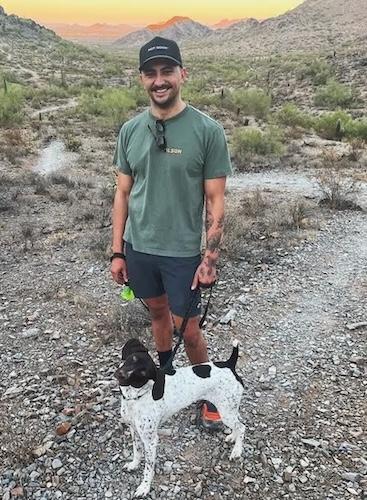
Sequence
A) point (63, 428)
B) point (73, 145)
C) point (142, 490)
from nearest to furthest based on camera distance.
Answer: point (142, 490)
point (63, 428)
point (73, 145)

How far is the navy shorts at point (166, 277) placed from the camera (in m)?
3.18

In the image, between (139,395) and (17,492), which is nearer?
(139,395)

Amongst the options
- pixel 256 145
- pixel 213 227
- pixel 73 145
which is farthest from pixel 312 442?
pixel 73 145

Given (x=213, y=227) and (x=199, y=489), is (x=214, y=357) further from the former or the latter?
(x=213, y=227)

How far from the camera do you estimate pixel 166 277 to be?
127 inches

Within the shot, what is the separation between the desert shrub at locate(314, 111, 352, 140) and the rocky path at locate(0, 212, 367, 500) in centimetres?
1278

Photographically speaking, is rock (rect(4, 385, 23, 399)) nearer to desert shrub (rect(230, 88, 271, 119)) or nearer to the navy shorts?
the navy shorts

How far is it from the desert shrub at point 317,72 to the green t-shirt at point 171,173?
3281 centimetres

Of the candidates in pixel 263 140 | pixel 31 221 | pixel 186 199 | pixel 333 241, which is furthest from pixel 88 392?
pixel 263 140

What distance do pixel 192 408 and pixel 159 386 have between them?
100 centimetres

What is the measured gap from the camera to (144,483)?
3246 mm

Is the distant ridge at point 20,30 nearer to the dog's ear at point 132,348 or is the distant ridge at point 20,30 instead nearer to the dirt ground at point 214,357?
the dirt ground at point 214,357

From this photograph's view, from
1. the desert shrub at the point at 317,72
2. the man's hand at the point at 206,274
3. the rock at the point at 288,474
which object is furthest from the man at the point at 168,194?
the desert shrub at the point at 317,72

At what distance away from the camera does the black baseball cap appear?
2769 mm
